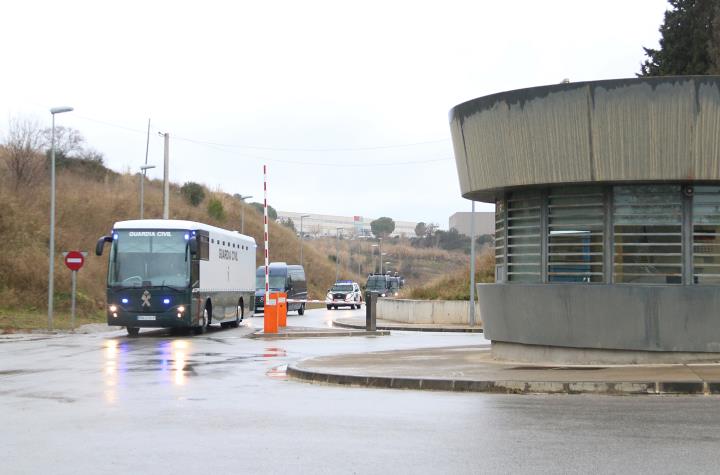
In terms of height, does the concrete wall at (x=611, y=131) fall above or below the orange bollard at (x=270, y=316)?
above

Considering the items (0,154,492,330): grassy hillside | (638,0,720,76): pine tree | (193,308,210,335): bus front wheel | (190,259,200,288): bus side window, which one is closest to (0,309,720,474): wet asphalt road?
(190,259,200,288): bus side window

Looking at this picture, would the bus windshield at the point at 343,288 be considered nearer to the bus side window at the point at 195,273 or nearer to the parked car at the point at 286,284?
the parked car at the point at 286,284

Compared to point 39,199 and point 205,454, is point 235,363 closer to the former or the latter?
point 205,454

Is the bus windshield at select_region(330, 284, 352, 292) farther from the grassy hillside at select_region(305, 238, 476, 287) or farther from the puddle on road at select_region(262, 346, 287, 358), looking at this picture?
the grassy hillside at select_region(305, 238, 476, 287)

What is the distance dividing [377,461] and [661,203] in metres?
9.53

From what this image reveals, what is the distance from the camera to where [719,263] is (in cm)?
1628

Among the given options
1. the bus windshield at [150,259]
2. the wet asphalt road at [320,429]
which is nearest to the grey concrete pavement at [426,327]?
the bus windshield at [150,259]

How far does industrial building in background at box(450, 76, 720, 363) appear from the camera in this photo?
15953 millimetres

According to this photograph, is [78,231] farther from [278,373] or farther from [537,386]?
[537,386]

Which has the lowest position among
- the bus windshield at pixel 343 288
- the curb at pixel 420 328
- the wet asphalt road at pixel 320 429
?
the curb at pixel 420 328

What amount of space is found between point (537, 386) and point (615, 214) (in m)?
4.12

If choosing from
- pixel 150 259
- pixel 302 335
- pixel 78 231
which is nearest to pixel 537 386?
pixel 302 335

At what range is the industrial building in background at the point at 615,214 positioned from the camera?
16.0 m

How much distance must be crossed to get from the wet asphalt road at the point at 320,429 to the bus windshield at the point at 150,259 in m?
13.5
